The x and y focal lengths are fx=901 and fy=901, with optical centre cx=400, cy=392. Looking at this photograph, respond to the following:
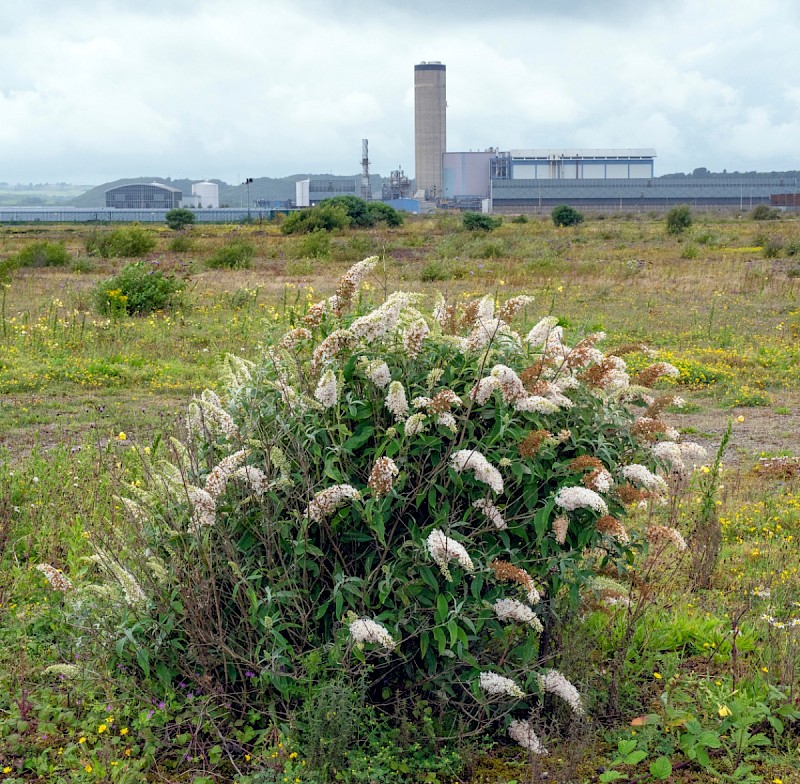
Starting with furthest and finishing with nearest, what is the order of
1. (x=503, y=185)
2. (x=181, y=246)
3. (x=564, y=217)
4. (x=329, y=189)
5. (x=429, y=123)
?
1. (x=429, y=123)
2. (x=329, y=189)
3. (x=503, y=185)
4. (x=564, y=217)
5. (x=181, y=246)

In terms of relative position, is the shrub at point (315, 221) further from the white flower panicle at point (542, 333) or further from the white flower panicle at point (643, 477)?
the white flower panicle at point (643, 477)

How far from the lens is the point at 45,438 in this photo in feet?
24.6

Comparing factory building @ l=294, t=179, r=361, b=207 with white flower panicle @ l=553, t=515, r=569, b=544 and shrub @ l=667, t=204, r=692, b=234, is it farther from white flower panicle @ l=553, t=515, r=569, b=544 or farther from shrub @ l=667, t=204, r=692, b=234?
white flower panicle @ l=553, t=515, r=569, b=544

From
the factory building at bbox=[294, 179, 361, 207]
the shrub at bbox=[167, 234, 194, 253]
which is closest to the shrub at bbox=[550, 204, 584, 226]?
the shrub at bbox=[167, 234, 194, 253]

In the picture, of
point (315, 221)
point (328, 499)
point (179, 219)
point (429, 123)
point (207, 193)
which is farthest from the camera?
point (207, 193)

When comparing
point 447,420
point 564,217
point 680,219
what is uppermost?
point 564,217

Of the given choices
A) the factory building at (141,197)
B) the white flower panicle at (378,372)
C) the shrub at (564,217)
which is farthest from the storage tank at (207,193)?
the white flower panicle at (378,372)

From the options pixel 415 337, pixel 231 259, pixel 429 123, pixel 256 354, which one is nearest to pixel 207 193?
pixel 429 123

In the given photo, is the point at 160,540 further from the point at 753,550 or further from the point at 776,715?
the point at 753,550

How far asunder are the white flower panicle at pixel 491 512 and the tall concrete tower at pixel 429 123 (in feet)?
463

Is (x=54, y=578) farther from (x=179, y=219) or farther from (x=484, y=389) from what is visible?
(x=179, y=219)

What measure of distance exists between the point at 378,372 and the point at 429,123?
146m

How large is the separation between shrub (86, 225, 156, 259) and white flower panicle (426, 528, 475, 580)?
26632mm

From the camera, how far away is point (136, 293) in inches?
573
